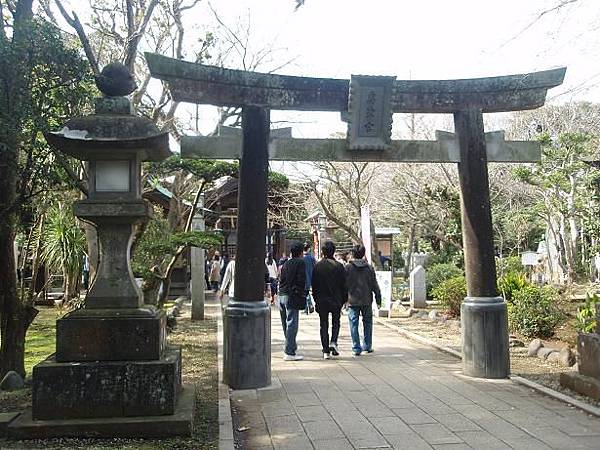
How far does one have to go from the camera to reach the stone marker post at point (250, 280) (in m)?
7.42

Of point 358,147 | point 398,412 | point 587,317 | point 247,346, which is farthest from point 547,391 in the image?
point 587,317

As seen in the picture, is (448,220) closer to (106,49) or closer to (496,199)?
(496,199)

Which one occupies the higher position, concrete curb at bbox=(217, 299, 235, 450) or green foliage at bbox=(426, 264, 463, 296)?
green foliage at bbox=(426, 264, 463, 296)

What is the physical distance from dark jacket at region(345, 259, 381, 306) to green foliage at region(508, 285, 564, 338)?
391cm

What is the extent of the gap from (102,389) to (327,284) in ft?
14.7

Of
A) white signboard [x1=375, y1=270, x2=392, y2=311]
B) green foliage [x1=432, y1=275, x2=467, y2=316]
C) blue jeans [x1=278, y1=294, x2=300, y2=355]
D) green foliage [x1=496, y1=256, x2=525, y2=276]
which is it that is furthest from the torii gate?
green foliage [x1=496, y1=256, x2=525, y2=276]

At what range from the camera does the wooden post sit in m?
7.97

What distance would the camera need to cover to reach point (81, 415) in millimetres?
5387

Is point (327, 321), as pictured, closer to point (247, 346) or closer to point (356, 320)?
point (356, 320)

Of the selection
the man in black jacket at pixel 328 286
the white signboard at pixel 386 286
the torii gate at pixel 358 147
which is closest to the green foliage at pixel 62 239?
the white signboard at pixel 386 286

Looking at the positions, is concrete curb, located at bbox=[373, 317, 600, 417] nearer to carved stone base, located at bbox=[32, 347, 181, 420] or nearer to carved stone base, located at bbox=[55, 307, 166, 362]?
carved stone base, located at bbox=[32, 347, 181, 420]

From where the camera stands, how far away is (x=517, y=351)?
10.3m

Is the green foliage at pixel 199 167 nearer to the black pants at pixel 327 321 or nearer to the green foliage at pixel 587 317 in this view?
the black pants at pixel 327 321

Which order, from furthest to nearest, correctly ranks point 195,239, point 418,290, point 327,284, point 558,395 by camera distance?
point 418,290 < point 195,239 < point 327,284 < point 558,395
